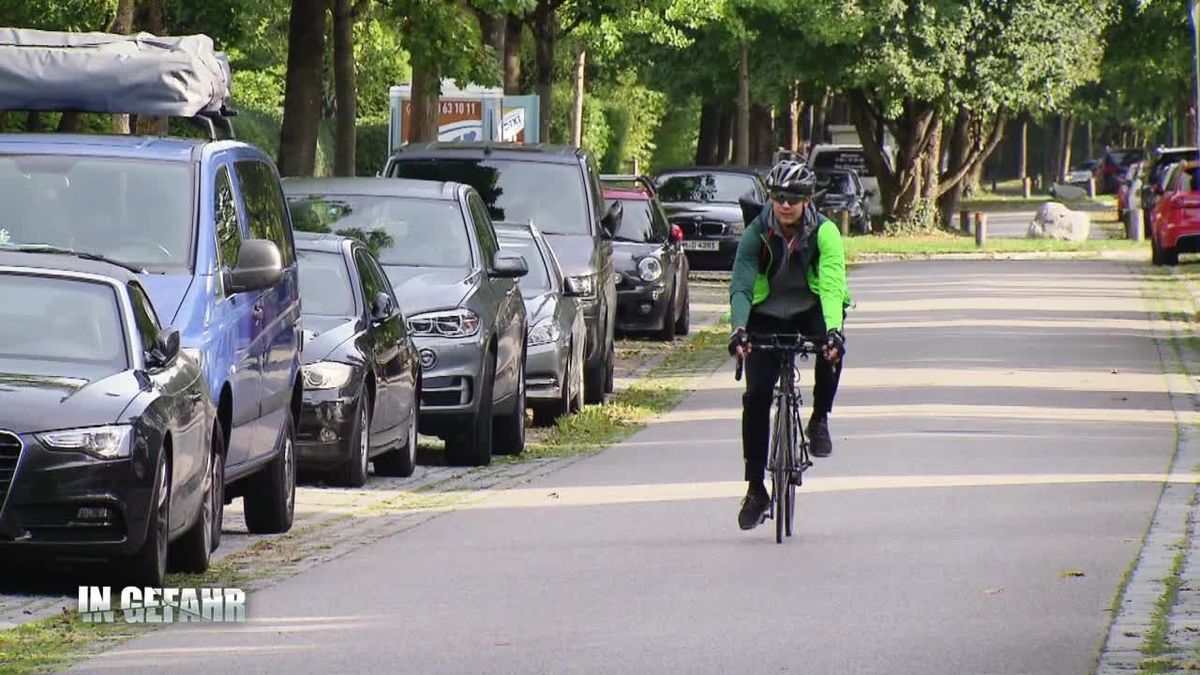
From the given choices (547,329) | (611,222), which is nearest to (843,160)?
(611,222)

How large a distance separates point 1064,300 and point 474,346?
1973cm

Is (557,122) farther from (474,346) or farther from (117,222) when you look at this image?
(117,222)

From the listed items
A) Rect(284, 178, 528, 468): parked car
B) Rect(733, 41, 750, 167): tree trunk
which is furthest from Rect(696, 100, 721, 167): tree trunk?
Rect(284, 178, 528, 468): parked car

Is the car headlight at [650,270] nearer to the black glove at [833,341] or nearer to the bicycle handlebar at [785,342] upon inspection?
the bicycle handlebar at [785,342]

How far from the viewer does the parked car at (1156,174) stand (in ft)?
167

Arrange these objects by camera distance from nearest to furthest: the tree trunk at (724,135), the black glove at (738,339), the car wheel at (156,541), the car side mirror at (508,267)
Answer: the car wheel at (156,541) → the black glove at (738,339) → the car side mirror at (508,267) → the tree trunk at (724,135)

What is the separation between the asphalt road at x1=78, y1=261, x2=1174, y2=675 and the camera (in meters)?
8.93

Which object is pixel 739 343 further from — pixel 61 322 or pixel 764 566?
pixel 61 322

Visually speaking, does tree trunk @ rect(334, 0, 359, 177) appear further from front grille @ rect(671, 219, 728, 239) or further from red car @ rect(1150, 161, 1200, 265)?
red car @ rect(1150, 161, 1200, 265)

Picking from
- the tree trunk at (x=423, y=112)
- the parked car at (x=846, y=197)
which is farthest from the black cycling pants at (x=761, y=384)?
the parked car at (x=846, y=197)

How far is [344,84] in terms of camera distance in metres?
27.5

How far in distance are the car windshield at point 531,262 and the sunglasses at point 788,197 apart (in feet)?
25.5

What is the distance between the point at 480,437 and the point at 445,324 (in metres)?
0.74

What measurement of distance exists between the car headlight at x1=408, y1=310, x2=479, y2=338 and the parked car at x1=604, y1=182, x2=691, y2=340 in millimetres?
11235
